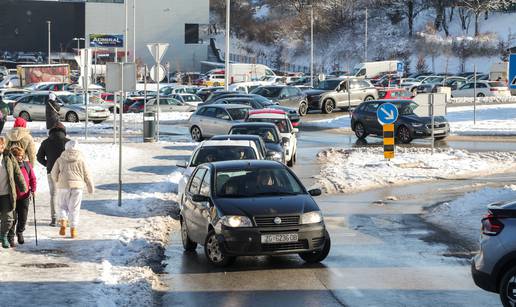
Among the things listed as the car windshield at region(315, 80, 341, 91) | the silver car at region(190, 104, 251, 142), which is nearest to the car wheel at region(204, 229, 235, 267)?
the silver car at region(190, 104, 251, 142)

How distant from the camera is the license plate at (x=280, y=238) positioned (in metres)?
12.7

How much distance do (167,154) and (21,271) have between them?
1893cm

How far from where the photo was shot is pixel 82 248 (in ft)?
46.1

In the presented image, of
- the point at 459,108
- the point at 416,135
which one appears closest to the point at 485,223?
the point at 416,135

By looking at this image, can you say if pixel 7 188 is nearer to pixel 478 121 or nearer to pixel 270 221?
pixel 270 221

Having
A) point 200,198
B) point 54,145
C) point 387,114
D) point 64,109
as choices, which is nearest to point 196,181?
point 200,198

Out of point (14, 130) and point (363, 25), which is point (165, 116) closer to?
point (14, 130)

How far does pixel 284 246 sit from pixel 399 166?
15.0m

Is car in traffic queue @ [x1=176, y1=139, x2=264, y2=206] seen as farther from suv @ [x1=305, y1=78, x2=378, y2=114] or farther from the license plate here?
suv @ [x1=305, y1=78, x2=378, y2=114]

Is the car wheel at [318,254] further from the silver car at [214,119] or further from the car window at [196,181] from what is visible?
the silver car at [214,119]

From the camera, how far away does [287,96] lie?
50.9m

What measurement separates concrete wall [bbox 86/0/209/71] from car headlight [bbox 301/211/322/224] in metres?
101

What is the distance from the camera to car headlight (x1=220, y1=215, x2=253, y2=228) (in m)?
12.8

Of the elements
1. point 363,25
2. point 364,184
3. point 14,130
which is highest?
point 363,25
